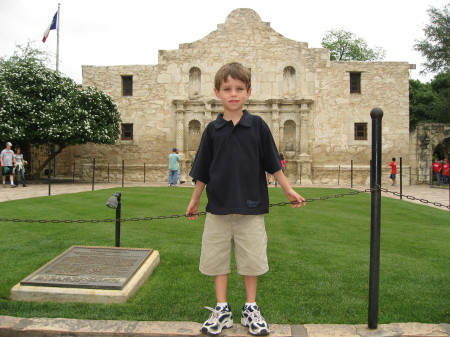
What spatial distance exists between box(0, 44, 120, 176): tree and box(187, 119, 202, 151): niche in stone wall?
164 inches

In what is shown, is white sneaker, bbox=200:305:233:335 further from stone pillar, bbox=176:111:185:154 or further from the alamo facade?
stone pillar, bbox=176:111:185:154

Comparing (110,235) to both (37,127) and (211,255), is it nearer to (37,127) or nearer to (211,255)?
(211,255)

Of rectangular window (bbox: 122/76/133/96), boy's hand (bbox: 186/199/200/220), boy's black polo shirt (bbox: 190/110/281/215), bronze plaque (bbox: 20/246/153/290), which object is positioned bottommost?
bronze plaque (bbox: 20/246/153/290)

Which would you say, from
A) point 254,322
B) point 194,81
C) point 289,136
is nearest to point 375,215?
point 254,322

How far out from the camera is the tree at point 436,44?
2705 cm

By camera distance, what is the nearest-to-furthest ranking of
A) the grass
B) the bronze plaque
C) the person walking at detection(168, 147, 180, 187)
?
the grass → the bronze plaque → the person walking at detection(168, 147, 180, 187)

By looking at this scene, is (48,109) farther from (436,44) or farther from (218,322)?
(436,44)

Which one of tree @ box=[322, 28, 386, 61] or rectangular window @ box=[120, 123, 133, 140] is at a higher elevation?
tree @ box=[322, 28, 386, 61]

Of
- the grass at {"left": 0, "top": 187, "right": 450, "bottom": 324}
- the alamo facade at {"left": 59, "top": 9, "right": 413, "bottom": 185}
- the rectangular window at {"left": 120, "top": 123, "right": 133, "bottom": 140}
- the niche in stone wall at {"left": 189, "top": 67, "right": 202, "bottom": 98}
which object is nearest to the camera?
the grass at {"left": 0, "top": 187, "right": 450, "bottom": 324}

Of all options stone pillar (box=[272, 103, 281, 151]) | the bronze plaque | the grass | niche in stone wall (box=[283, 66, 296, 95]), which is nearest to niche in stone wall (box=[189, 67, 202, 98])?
stone pillar (box=[272, 103, 281, 151])

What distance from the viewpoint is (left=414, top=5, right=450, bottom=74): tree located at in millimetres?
27047

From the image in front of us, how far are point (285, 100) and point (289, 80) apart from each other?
1302mm

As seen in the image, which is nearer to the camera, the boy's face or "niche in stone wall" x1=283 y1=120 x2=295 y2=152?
the boy's face

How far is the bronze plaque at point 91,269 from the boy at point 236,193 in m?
1.16
